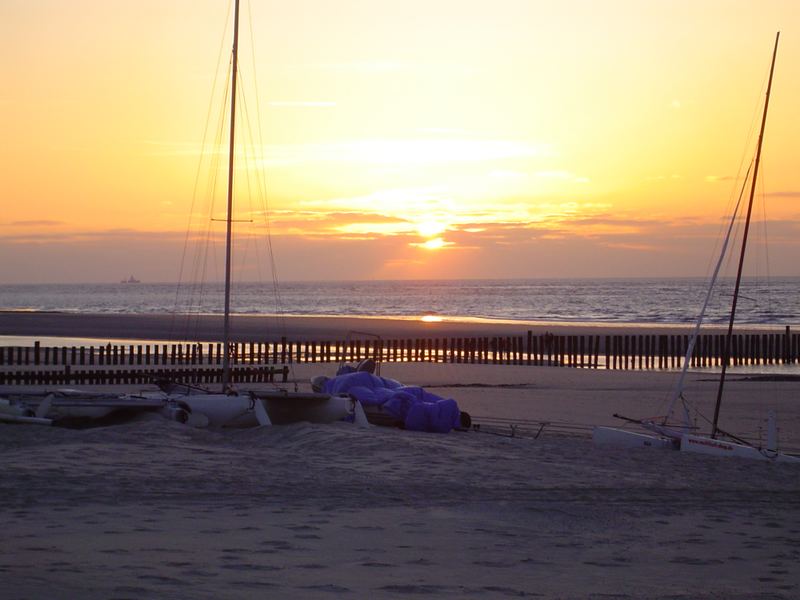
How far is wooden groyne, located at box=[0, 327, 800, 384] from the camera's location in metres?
27.0

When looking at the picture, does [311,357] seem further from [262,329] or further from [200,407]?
[262,329]

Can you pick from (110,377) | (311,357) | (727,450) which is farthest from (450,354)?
(727,450)

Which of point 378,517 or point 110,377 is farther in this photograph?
point 110,377

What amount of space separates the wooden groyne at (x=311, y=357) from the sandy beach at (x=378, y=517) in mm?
10578

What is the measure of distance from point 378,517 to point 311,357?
26.5m

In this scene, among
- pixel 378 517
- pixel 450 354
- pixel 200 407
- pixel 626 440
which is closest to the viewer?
pixel 378 517

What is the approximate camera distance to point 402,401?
18047mm

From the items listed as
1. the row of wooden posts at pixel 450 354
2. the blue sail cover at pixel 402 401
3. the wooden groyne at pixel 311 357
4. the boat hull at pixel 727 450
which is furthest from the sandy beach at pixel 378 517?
the row of wooden posts at pixel 450 354

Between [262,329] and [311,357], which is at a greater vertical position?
[311,357]

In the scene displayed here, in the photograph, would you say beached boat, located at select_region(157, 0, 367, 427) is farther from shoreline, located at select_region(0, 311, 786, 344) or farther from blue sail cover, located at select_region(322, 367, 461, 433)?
shoreline, located at select_region(0, 311, 786, 344)

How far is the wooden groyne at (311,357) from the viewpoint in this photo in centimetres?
2700

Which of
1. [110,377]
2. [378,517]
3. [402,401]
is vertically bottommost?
[110,377]

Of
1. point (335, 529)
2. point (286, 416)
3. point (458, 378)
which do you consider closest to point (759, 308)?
point (458, 378)

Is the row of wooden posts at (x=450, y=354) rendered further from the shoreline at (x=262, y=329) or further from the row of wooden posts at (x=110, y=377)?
the shoreline at (x=262, y=329)
